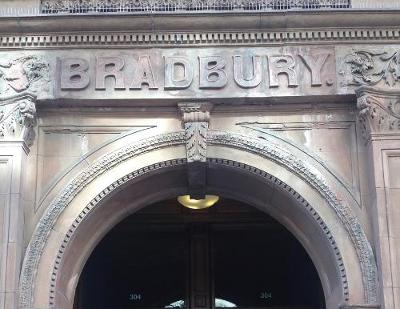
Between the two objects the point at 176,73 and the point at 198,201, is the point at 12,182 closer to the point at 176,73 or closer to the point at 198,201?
the point at 176,73

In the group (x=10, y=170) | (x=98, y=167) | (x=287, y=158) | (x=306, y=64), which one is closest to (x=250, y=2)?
(x=306, y=64)

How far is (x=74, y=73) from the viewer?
12.0m

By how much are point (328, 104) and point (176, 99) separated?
211 centimetres

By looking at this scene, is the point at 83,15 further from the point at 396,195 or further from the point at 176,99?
the point at 396,195

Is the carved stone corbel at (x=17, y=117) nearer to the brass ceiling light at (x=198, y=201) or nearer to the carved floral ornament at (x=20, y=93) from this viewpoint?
the carved floral ornament at (x=20, y=93)

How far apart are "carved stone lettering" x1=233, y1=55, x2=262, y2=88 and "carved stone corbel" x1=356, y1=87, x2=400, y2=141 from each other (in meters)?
1.37

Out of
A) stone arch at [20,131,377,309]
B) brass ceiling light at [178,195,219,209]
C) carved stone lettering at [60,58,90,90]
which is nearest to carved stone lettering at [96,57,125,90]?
carved stone lettering at [60,58,90,90]

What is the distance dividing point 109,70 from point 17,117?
1411 millimetres

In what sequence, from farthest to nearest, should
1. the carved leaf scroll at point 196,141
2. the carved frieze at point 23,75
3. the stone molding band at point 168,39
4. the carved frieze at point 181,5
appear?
the carved frieze at point 181,5 → the stone molding band at point 168,39 → the carved frieze at point 23,75 → the carved leaf scroll at point 196,141

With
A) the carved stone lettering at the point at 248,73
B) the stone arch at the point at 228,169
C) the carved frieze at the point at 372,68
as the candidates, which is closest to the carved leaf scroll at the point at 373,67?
the carved frieze at the point at 372,68

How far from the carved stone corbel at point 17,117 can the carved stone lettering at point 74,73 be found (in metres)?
0.51

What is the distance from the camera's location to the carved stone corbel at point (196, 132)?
11.8 m

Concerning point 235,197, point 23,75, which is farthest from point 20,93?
point 235,197

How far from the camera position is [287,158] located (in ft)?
38.5
